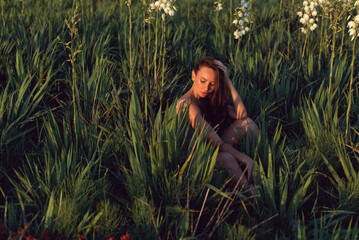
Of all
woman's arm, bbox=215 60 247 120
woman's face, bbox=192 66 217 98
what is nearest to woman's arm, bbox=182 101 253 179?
woman's face, bbox=192 66 217 98

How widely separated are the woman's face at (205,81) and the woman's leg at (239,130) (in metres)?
0.28

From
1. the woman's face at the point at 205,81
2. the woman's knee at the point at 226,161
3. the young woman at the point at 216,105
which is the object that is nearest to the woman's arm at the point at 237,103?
the young woman at the point at 216,105

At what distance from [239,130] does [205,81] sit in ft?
1.27

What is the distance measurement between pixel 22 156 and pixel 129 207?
2.45 ft

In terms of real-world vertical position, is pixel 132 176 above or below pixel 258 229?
above

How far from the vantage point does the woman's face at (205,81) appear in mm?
2631

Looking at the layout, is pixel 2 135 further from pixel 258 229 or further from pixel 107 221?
pixel 258 229

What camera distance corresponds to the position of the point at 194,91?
270 cm

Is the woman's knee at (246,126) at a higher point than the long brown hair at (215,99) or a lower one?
lower

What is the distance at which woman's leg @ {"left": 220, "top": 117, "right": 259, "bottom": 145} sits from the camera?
2.56 meters

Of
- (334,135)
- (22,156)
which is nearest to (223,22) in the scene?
(334,135)

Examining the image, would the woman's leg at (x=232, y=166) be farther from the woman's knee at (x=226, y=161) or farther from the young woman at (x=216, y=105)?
the young woman at (x=216, y=105)

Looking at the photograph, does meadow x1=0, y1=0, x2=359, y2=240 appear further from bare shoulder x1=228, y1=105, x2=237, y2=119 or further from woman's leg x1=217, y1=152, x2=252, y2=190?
bare shoulder x1=228, y1=105, x2=237, y2=119

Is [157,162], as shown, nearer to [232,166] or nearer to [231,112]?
[232,166]
